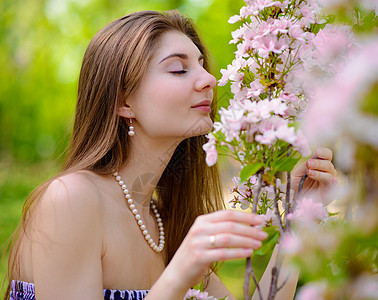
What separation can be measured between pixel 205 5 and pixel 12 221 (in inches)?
201

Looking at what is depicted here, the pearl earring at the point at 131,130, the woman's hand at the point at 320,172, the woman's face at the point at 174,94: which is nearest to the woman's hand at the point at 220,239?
the woman's hand at the point at 320,172

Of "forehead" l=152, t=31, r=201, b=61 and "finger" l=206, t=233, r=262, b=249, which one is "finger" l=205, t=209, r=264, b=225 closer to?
"finger" l=206, t=233, r=262, b=249

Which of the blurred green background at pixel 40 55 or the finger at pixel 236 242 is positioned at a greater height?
the blurred green background at pixel 40 55

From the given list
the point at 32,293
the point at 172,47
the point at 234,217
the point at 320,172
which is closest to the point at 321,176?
the point at 320,172

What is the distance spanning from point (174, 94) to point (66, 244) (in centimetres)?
60

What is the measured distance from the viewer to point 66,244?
1.41 meters

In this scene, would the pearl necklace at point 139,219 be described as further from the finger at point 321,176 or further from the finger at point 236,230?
the finger at point 236,230

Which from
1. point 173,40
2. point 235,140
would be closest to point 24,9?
point 173,40

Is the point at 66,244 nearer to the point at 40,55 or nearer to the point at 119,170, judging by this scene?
the point at 119,170

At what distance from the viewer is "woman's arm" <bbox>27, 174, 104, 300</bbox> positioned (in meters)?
1.39

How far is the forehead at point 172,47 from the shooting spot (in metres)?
1.67

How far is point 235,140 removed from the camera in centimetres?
91

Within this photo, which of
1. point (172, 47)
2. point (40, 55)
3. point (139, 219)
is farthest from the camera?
point (40, 55)

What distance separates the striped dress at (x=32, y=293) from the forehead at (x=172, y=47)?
2.78 feet
